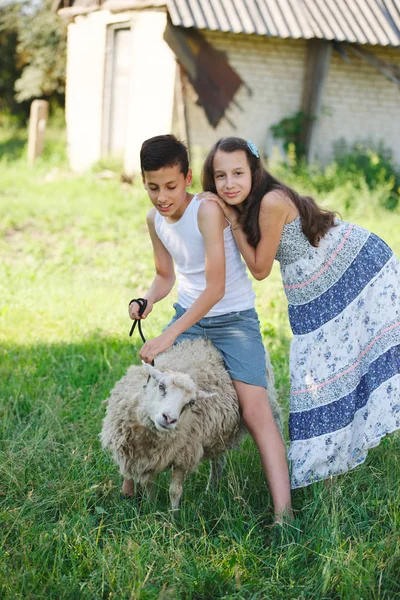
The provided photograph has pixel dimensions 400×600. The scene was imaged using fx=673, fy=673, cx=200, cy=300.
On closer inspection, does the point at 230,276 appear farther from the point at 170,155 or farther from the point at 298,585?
the point at 298,585

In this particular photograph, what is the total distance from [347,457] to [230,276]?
3.46 feet

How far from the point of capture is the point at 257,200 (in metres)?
3.12

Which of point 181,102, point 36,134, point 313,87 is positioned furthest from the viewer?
point 36,134

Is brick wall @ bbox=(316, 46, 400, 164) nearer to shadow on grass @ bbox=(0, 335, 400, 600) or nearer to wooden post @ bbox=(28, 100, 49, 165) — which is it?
wooden post @ bbox=(28, 100, 49, 165)

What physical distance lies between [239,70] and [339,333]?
29.6ft

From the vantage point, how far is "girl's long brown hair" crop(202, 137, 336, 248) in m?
3.10

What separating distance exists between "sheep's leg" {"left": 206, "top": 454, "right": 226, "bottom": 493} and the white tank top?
73cm

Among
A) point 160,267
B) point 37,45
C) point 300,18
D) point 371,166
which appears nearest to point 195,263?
point 160,267

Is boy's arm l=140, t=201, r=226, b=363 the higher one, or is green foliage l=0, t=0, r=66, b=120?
green foliage l=0, t=0, r=66, b=120

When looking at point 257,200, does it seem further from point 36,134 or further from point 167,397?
point 36,134

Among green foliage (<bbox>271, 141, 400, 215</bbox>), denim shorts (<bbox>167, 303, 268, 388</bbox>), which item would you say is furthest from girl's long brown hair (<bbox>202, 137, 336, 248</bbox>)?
green foliage (<bbox>271, 141, 400, 215</bbox>)

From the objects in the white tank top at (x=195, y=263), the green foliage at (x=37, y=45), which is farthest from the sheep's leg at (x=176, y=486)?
the green foliage at (x=37, y=45)

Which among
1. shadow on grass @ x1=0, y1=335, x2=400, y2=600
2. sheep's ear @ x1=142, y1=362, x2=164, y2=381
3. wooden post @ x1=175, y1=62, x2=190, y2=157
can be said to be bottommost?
shadow on grass @ x1=0, y1=335, x2=400, y2=600

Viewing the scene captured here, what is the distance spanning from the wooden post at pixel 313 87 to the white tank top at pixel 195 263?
29.9 ft
